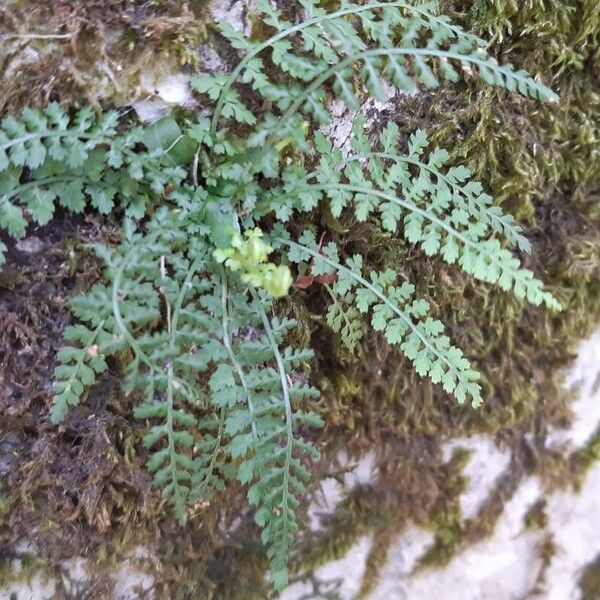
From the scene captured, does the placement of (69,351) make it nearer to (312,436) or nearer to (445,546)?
(312,436)

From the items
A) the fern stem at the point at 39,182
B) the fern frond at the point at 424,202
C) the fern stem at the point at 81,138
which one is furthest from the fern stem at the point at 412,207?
the fern stem at the point at 39,182

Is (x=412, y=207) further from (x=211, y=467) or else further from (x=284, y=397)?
(x=211, y=467)

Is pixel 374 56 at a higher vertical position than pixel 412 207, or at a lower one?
higher

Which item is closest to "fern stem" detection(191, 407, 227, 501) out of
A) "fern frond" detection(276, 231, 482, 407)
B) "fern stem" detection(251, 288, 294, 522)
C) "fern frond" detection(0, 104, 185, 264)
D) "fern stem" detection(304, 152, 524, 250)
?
"fern stem" detection(251, 288, 294, 522)

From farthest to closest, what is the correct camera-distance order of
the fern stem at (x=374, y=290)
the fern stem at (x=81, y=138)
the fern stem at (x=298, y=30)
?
the fern stem at (x=374, y=290) → the fern stem at (x=298, y=30) → the fern stem at (x=81, y=138)

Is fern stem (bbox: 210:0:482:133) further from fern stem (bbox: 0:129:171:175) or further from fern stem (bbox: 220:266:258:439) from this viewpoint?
fern stem (bbox: 220:266:258:439)

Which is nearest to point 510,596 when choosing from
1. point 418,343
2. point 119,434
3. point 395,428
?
point 395,428

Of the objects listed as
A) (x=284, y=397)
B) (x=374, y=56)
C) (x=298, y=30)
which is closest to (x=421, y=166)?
(x=374, y=56)

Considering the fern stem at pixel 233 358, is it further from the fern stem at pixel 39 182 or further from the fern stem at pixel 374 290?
the fern stem at pixel 39 182
